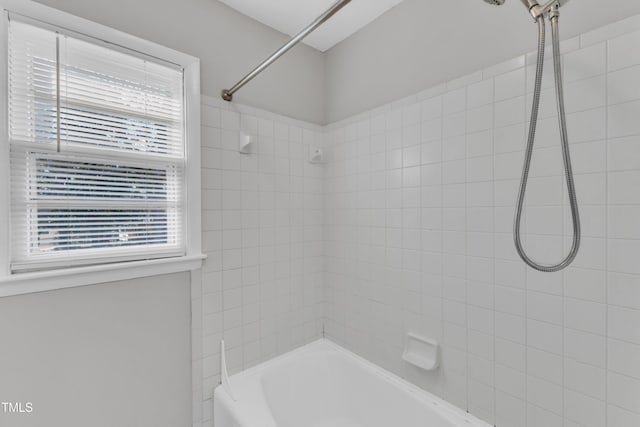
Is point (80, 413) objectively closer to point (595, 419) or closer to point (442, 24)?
point (595, 419)

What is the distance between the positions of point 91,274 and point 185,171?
62 centimetres

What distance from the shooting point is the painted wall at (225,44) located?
4.32 feet

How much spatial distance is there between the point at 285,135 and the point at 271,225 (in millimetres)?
605

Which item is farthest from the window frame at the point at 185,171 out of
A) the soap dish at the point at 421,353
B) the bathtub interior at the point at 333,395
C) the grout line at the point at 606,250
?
the grout line at the point at 606,250

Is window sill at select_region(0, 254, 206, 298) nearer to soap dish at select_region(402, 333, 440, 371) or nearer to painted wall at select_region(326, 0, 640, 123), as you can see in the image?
soap dish at select_region(402, 333, 440, 371)

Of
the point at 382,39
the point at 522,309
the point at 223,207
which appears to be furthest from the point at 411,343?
the point at 382,39

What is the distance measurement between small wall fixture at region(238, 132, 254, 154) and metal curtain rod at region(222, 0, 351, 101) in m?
0.22

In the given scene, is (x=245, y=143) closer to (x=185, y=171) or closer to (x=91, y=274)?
(x=185, y=171)

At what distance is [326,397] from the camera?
1.81m

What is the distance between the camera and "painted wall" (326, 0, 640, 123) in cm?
108

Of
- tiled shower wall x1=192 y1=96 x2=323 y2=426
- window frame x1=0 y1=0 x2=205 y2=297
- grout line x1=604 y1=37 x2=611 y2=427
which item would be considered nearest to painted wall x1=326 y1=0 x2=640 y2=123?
grout line x1=604 y1=37 x2=611 y2=427

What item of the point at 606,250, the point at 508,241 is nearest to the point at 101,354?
the point at 508,241

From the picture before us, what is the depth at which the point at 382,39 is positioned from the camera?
1.71 meters

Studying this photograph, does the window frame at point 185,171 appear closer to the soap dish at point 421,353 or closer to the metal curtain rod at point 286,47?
the metal curtain rod at point 286,47
